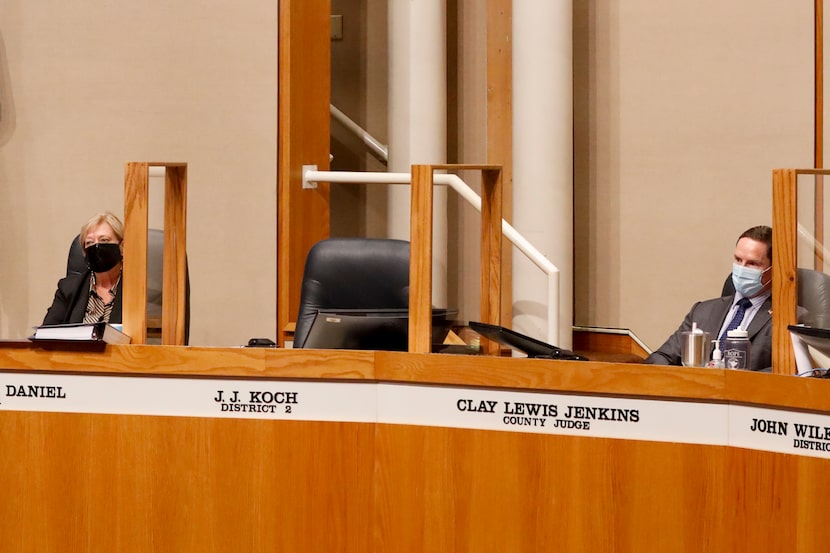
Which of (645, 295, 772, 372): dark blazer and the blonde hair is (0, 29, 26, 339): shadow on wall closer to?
the blonde hair

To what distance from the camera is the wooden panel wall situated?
426 centimetres

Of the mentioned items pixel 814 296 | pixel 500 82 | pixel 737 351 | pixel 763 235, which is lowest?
pixel 737 351

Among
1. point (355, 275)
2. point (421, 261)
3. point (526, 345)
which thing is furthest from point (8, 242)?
point (526, 345)

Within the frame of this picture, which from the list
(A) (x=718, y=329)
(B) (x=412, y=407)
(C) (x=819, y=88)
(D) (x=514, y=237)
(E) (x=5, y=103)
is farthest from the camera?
(C) (x=819, y=88)

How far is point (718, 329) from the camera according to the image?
2.91 meters

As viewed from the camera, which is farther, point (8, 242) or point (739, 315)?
point (8, 242)

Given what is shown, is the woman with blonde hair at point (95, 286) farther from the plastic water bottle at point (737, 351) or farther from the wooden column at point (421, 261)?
the plastic water bottle at point (737, 351)

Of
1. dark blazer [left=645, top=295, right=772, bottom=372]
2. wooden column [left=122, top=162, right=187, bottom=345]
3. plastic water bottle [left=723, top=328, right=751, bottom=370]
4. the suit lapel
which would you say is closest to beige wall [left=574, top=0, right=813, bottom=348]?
dark blazer [left=645, top=295, right=772, bottom=372]

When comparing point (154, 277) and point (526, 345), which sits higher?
→ point (154, 277)

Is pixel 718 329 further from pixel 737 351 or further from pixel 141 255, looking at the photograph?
pixel 141 255

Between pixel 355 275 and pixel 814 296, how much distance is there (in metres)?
1.55

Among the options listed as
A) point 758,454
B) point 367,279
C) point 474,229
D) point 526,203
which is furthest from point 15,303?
point 758,454

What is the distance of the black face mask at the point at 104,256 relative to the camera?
279 centimetres

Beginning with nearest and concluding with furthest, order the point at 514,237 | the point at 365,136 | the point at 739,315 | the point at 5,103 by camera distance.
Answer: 1. the point at 739,315
2. the point at 5,103
3. the point at 514,237
4. the point at 365,136
